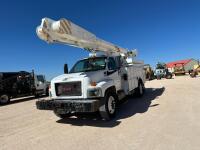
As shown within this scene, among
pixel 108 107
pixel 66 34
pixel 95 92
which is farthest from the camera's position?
pixel 108 107

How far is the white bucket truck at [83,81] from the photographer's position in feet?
22.3

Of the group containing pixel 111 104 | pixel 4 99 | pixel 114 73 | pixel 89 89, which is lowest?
pixel 4 99

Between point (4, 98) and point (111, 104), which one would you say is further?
point (4, 98)

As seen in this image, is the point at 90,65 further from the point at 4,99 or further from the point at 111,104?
the point at 4,99

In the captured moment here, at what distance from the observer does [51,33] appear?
6.98 metres

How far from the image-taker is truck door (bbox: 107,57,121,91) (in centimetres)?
851

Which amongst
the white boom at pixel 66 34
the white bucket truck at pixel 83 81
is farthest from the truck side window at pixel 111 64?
the white boom at pixel 66 34

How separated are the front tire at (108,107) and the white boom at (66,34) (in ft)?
8.00

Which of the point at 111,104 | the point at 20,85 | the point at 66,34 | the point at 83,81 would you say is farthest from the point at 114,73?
the point at 20,85

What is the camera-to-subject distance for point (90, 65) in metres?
8.89

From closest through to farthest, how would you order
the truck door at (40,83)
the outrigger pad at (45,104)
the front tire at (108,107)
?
the front tire at (108,107)
the outrigger pad at (45,104)
the truck door at (40,83)

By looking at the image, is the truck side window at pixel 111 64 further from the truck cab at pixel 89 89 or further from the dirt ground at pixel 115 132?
the dirt ground at pixel 115 132

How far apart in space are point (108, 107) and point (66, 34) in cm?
287

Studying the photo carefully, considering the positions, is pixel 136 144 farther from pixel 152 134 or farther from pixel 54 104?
pixel 54 104
